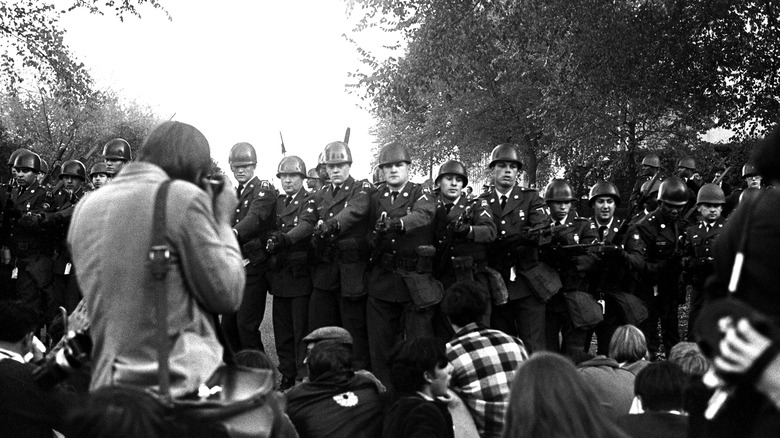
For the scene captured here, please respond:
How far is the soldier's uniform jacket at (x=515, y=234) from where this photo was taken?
10.0 metres

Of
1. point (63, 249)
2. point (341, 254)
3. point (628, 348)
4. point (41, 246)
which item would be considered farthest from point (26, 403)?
point (41, 246)

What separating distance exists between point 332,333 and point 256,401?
289cm

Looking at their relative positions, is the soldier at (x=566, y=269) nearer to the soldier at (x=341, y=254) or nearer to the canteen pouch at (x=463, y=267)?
the canteen pouch at (x=463, y=267)

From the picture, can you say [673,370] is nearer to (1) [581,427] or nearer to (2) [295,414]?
(1) [581,427]

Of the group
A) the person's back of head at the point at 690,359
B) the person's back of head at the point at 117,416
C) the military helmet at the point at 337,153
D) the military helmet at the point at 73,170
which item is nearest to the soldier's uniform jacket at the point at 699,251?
the military helmet at the point at 337,153

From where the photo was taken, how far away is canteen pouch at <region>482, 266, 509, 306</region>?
980 cm

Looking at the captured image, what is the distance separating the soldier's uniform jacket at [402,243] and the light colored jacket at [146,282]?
629cm

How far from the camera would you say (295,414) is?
545 centimetres

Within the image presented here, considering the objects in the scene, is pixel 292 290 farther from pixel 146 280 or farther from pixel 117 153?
pixel 146 280

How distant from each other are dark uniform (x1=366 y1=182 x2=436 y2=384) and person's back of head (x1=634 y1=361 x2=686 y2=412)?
5005 mm

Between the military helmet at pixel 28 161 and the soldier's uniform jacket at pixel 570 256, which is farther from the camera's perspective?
the military helmet at pixel 28 161

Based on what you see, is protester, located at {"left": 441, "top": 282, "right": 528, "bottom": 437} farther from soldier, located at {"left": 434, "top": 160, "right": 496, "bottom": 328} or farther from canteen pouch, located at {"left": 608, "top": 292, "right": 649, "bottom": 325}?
canteen pouch, located at {"left": 608, "top": 292, "right": 649, "bottom": 325}

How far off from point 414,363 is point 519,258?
16.9 ft

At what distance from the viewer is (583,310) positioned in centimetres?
1019
